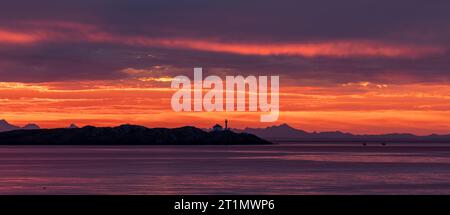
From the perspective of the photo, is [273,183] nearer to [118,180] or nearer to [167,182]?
[167,182]

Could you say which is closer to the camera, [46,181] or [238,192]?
[238,192]

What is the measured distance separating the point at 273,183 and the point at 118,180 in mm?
15918

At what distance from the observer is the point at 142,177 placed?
7162cm

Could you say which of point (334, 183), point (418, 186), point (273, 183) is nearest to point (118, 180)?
point (273, 183)

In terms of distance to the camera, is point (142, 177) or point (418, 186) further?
point (142, 177)

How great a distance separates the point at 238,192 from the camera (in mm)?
53281
